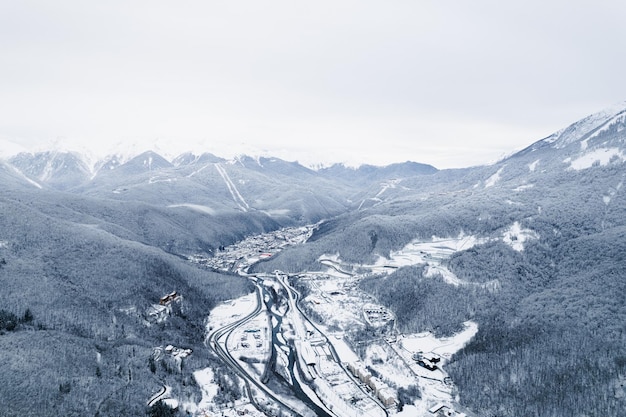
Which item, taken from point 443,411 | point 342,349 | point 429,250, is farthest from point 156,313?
point 429,250

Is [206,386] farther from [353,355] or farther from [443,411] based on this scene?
[443,411]

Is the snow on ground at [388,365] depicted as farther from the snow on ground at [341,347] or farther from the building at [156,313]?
the building at [156,313]

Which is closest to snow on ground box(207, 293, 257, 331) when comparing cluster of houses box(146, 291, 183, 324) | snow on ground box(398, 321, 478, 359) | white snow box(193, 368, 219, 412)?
cluster of houses box(146, 291, 183, 324)

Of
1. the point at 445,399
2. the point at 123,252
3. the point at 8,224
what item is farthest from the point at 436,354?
the point at 8,224

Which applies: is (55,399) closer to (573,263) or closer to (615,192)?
(573,263)

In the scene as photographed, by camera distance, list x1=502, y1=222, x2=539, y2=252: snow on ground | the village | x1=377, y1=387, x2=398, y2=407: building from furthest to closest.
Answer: x1=502, y1=222, x2=539, y2=252: snow on ground < the village < x1=377, y1=387, x2=398, y2=407: building

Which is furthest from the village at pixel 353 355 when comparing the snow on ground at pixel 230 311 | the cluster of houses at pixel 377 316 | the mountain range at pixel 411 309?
the mountain range at pixel 411 309

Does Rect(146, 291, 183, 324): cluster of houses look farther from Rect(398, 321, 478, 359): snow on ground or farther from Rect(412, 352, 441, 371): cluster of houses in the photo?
Rect(412, 352, 441, 371): cluster of houses

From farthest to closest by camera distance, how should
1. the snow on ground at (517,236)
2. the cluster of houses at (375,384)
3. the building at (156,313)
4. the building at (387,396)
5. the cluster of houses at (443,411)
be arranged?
1. the snow on ground at (517,236)
2. the building at (156,313)
3. the cluster of houses at (375,384)
4. the building at (387,396)
5. the cluster of houses at (443,411)
